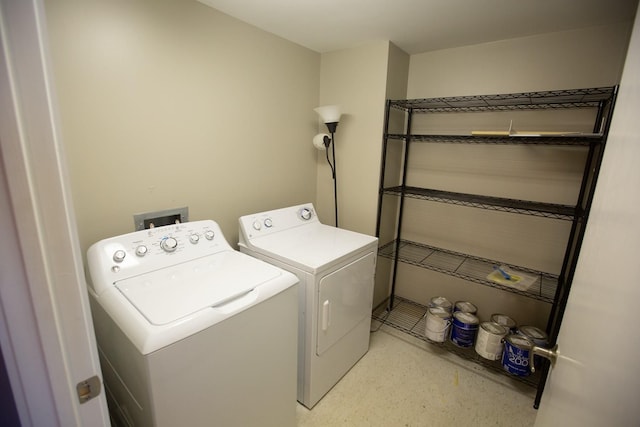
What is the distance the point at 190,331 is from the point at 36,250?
1.99 feet

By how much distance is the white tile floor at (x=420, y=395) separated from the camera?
164 centimetres

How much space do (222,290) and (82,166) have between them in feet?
2.89

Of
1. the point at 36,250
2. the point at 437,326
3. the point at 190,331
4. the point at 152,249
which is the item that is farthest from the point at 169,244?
the point at 437,326

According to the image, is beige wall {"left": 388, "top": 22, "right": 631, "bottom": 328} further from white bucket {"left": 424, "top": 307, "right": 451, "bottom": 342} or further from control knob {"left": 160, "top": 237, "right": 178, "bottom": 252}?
control knob {"left": 160, "top": 237, "right": 178, "bottom": 252}

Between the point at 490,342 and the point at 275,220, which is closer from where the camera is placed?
the point at 490,342

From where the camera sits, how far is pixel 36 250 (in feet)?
1.48

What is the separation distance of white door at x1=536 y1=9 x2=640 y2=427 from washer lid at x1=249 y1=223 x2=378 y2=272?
1.03 meters

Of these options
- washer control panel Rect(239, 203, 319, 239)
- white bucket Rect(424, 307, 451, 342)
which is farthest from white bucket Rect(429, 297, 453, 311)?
washer control panel Rect(239, 203, 319, 239)

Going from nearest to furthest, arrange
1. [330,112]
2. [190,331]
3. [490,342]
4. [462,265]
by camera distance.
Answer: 1. [190,331]
2. [490,342]
3. [330,112]
4. [462,265]

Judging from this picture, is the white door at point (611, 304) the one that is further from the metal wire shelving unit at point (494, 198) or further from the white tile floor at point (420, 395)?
the white tile floor at point (420, 395)

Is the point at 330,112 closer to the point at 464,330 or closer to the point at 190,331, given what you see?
the point at 190,331

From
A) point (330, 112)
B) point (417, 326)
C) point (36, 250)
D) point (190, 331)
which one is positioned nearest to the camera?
point (36, 250)

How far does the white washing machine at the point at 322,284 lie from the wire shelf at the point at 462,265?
1.95 ft

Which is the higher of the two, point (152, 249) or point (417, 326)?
point (152, 249)
